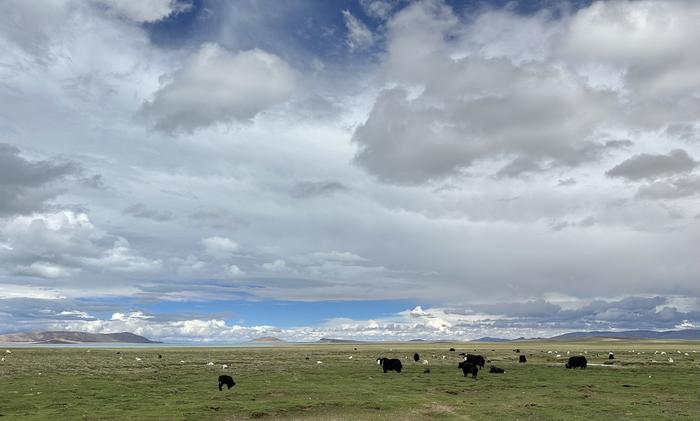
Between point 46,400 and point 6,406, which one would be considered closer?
point 6,406

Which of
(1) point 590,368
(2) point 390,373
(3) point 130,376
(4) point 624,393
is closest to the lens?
(4) point 624,393

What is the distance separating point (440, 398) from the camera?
3709 centimetres

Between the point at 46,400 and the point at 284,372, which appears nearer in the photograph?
the point at 46,400

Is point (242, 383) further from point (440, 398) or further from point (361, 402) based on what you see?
point (440, 398)

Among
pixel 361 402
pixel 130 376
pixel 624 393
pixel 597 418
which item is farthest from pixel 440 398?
pixel 130 376

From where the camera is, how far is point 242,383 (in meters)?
45.0

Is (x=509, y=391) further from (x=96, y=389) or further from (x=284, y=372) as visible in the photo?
(x=96, y=389)

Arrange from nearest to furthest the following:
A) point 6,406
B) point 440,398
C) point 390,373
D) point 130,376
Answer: point 6,406 < point 440,398 < point 130,376 < point 390,373

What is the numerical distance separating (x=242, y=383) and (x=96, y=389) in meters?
11.3

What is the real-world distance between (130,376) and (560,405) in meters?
39.3

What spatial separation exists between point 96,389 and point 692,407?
42355mm

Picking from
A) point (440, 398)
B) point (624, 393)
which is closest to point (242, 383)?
point (440, 398)

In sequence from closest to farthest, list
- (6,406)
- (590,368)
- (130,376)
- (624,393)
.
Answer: (6,406), (624,393), (130,376), (590,368)

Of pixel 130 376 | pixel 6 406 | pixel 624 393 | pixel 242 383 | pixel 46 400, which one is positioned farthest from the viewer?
pixel 130 376
